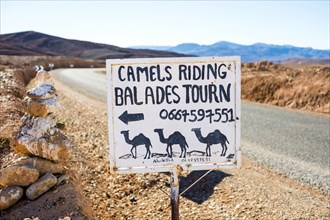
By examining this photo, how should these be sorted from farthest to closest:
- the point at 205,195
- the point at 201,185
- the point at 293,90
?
the point at 293,90
the point at 201,185
the point at 205,195

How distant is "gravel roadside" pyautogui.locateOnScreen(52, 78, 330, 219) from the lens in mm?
4164

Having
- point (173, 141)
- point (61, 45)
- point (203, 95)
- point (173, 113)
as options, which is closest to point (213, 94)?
point (203, 95)

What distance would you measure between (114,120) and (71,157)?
273cm

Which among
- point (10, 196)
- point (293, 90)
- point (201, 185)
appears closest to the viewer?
point (10, 196)

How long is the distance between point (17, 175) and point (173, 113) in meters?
1.66

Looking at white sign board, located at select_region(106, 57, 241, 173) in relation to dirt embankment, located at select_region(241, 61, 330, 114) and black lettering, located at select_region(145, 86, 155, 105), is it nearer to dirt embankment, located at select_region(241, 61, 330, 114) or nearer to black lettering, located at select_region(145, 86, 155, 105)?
black lettering, located at select_region(145, 86, 155, 105)

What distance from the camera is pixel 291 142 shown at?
27.1ft

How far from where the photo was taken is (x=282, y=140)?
8.47 m

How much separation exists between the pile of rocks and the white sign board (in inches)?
40.5

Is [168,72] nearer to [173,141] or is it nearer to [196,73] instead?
[196,73]

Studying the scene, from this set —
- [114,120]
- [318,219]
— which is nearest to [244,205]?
[318,219]

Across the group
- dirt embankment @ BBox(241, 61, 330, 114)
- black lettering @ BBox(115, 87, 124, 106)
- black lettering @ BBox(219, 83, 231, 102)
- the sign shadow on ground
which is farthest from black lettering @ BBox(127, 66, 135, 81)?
dirt embankment @ BBox(241, 61, 330, 114)

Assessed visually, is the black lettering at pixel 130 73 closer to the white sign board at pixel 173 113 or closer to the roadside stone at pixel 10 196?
the white sign board at pixel 173 113

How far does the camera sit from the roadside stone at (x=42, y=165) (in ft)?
12.4
